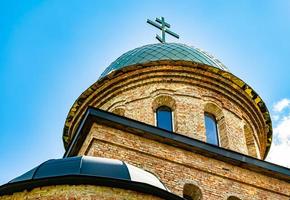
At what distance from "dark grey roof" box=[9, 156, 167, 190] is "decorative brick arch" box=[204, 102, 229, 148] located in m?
4.78

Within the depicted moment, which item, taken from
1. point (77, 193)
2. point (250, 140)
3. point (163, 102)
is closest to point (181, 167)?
point (163, 102)

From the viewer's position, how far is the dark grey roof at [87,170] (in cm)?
783

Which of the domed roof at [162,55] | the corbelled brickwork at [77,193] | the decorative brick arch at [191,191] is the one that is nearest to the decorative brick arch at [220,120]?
the domed roof at [162,55]

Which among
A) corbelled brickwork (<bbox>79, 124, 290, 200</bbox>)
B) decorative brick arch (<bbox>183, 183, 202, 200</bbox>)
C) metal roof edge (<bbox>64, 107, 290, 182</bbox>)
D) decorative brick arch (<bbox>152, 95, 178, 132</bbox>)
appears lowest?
decorative brick arch (<bbox>183, 183, 202, 200</bbox>)

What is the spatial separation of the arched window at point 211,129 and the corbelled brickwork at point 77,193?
510 cm

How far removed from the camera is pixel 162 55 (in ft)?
47.1

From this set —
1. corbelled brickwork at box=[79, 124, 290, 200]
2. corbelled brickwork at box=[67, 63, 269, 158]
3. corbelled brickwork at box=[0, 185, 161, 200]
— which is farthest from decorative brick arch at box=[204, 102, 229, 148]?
corbelled brickwork at box=[0, 185, 161, 200]

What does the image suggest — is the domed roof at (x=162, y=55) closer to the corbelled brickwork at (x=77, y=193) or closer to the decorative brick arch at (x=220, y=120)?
the decorative brick arch at (x=220, y=120)

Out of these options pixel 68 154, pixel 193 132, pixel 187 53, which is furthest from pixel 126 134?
pixel 187 53

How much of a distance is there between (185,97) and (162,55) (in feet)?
5.51

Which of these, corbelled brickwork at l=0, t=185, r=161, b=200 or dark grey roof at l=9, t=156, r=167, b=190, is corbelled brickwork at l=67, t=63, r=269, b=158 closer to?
dark grey roof at l=9, t=156, r=167, b=190

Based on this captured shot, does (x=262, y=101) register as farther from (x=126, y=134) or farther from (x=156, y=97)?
(x=126, y=134)

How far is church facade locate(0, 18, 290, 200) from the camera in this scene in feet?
25.7

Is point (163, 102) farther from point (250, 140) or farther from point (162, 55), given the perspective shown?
point (250, 140)
